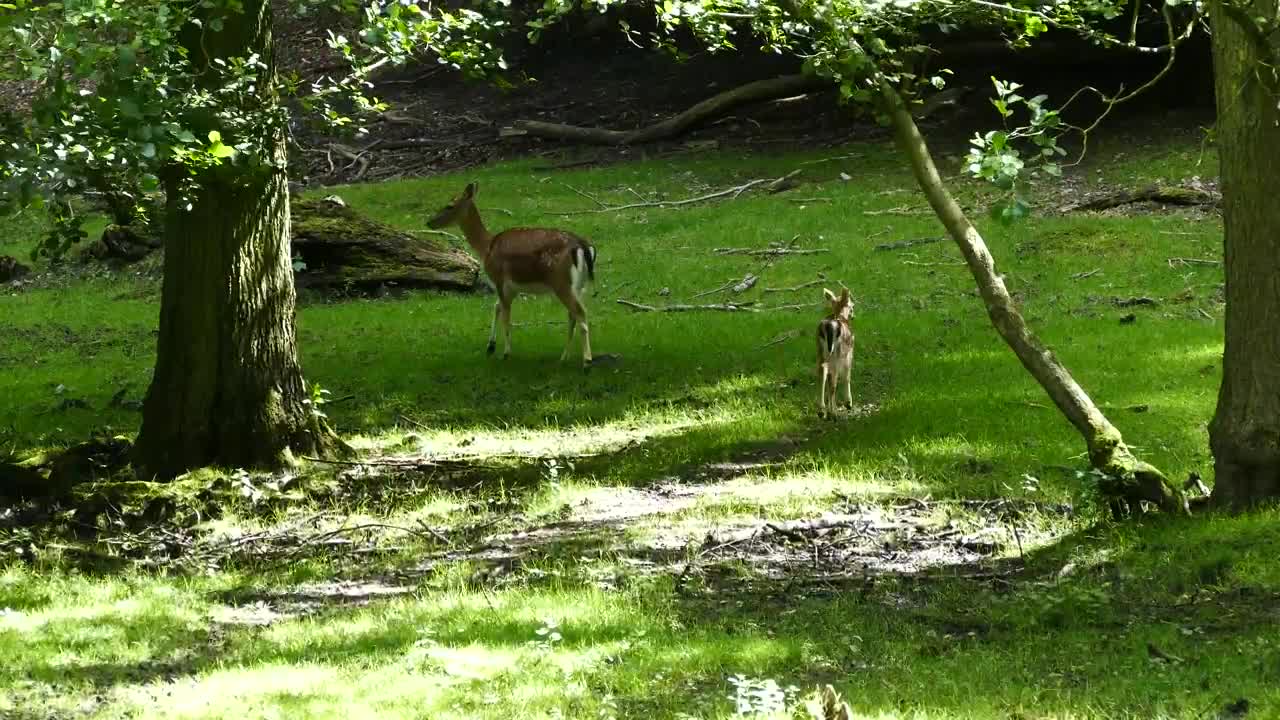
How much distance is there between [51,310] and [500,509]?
11483 mm

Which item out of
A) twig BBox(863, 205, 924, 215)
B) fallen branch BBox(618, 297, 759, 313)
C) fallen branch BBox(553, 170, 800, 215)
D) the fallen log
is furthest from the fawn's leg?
fallen branch BBox(553, 170, 800, 215)

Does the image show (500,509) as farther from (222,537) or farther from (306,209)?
(306,209)

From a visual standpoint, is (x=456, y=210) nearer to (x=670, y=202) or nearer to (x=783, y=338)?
(x=783, y=338)

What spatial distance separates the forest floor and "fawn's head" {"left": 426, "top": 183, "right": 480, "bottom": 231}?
1119 mm

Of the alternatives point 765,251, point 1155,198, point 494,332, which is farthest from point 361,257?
point 1155,198

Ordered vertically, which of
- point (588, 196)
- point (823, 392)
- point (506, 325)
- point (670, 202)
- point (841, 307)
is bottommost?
point (823, 392)

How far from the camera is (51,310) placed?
1941 centimetres

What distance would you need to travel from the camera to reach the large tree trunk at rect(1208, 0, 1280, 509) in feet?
25.7

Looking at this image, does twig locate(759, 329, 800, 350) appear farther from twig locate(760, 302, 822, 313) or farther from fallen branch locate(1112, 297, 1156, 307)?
fallen branch locate(1112, 297, 1156, 307)

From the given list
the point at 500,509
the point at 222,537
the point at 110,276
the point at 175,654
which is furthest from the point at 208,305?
the point at 110,276

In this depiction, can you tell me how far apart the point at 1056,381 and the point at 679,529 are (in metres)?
2.34

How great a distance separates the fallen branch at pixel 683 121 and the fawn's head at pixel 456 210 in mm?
10775

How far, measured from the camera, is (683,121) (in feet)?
91.9

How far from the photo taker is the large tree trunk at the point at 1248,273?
7.85m
